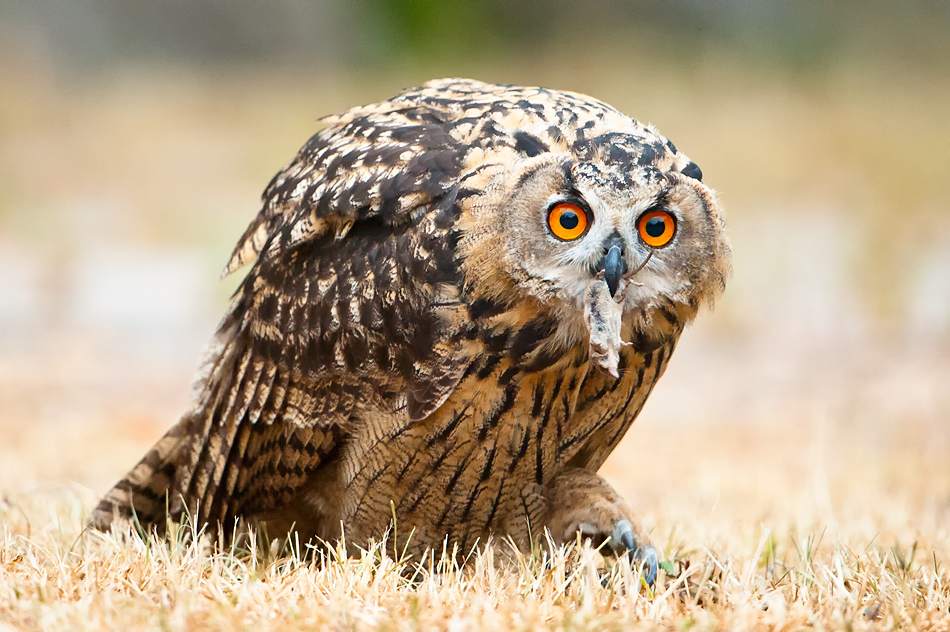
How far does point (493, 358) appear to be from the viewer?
8.00ft

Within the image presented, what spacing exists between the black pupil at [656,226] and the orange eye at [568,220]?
0.16 m

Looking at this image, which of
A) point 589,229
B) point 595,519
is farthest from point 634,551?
point 589,229

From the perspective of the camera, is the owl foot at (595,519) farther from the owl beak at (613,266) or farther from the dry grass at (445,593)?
the owl beak at (613,266)

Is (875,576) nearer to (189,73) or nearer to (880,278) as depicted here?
(880,278)

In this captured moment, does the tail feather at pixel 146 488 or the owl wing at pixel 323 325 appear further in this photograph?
the tail feather at pixel 146 488

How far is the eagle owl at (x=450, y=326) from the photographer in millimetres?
2348

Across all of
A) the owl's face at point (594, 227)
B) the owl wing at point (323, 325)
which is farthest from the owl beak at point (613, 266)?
the owl wing at point (323, 325)

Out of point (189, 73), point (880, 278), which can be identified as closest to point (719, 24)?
point (880, 278)

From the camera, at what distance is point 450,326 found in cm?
243

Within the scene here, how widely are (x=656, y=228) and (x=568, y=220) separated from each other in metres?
0.23

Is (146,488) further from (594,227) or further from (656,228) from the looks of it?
(656,228)

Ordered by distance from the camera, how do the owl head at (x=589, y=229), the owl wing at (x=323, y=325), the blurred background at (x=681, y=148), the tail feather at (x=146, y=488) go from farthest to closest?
the blurred background at (x=681, y=148)
the tail feather at (x=146, y=488)
the owl wing at (x=323, y=325)
the owl head at (x=589, y=229)

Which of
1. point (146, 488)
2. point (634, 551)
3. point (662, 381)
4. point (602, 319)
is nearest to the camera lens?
point (602, 319)

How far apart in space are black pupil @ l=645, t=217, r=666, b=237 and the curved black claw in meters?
0.84
